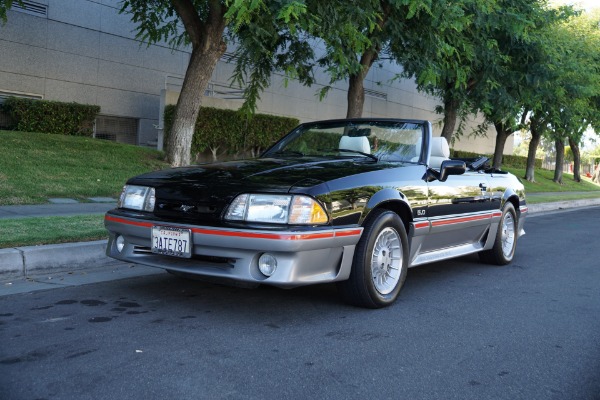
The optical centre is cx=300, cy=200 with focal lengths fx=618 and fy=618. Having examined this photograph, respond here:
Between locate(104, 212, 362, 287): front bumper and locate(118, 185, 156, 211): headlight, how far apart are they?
0.18 metres

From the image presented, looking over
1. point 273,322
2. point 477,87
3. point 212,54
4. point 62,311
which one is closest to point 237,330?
point 273,322

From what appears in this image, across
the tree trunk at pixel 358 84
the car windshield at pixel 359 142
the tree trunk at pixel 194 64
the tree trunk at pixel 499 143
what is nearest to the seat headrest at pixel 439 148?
the car windshield at pixel 359 142

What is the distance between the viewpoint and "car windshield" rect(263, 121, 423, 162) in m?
5.50

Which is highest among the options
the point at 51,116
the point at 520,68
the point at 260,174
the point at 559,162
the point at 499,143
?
the point at 520,68

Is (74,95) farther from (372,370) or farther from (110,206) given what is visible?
(372,370)

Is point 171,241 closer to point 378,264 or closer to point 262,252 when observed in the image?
point 262,252

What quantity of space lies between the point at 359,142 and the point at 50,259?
2962 mm

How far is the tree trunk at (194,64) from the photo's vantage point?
11.6 m

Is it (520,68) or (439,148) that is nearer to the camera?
(439,148)

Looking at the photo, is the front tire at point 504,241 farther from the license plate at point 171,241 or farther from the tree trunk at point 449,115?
the tree trunk at point 449,115

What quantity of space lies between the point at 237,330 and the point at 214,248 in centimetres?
56

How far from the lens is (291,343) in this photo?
3.78 meters

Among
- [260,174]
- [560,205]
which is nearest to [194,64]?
[260,174]

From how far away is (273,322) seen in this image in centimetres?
423
